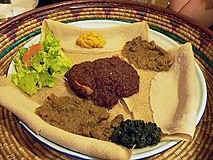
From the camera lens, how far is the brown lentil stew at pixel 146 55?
157 centimetres

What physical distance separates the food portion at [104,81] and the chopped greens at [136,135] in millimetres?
223

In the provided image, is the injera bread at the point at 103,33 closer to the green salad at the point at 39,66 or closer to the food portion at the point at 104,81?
the green salad at the point at 39,66

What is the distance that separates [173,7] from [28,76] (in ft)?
4.87

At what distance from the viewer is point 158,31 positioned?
5.92ft

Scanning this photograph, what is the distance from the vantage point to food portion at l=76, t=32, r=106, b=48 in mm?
1671

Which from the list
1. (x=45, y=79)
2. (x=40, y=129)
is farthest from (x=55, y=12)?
(x=40, y=129)

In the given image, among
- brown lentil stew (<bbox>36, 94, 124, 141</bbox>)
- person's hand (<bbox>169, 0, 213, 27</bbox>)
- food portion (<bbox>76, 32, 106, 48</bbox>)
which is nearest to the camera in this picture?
brown lentil stew (<bbox>36, 94, 124, 141</bbox>)

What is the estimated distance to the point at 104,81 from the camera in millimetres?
1421

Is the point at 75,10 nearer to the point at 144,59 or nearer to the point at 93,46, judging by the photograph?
the point at 93,46

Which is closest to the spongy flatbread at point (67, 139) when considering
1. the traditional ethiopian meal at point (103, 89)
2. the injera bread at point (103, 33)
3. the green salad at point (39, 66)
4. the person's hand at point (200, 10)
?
the traditional ethiopian meal at point (103, 89)

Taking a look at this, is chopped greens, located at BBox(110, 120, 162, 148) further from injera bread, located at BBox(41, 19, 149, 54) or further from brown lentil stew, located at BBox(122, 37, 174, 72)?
injera bread, located at BBox(41, 19, 149, 54)

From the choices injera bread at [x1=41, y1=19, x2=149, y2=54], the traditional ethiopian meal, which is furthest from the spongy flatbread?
injera bread at [x1=41, y1=19, x2=149, y2=54]

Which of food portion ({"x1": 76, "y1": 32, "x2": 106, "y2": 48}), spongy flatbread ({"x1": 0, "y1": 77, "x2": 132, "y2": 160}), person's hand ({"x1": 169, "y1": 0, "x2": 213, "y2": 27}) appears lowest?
person's hand ({"x1": 169, "y1": 0, "x2": 213, "y2": 27})

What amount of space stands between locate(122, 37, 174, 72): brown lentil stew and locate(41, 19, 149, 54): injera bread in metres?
0.05
